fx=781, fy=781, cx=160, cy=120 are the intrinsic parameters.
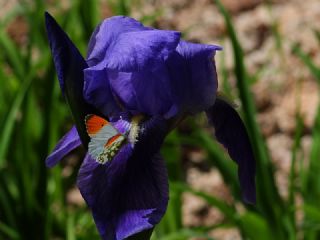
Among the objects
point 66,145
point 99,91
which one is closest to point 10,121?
point 66,145

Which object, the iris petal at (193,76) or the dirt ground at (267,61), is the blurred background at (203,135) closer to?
the dirt ground at (267,61)

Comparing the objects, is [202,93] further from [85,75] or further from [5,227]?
[5,227]

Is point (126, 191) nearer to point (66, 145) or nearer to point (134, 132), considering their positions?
point (134, 132)

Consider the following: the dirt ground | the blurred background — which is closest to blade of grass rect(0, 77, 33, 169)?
the blurred background

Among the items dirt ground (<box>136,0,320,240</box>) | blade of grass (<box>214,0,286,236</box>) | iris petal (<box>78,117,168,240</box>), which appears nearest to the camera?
iris petal (<box>78,117,168,240</box>)

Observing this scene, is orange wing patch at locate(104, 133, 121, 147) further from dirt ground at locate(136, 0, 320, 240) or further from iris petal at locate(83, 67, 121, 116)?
dirt ground at locate(136, 0, 320, 240)

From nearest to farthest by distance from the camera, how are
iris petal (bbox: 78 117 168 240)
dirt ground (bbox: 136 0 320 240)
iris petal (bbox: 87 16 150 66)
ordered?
iris petal (bbox: 78 117 168 240), iris petal (bbox: 87 16 150 66), dirt ground (bbox: 136 0 320 240)
